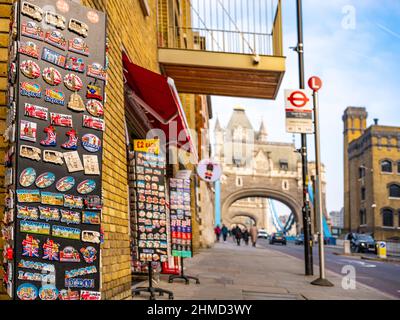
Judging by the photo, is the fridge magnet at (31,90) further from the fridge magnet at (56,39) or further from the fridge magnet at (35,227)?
the fridge magnet at (35,227)

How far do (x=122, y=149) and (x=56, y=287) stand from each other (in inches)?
136

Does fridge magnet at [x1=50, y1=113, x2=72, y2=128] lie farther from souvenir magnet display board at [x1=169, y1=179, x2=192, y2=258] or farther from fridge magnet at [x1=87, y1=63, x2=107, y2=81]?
souvenir magnet display board at [x1=169, y1=179, x2=192, y2=258]

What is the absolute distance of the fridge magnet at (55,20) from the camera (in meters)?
3.67

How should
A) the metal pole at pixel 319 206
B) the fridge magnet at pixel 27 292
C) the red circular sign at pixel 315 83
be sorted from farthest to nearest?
the red circular sign at pixel 315 83 < the metal pole at pixel 319 206 < the fridge magnet at pixel 27 292

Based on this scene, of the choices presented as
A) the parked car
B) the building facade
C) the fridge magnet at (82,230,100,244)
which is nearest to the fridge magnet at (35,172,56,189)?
the fridge magnet at (82,230,100,244)

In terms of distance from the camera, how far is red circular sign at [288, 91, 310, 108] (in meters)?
11.8

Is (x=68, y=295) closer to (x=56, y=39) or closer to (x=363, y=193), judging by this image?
(x=56, y=39)

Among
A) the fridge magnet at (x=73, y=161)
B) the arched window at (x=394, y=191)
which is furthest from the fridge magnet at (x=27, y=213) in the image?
the arched window at (x=394, y=191)

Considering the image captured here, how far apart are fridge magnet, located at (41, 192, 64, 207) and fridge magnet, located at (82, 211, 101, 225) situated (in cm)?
22

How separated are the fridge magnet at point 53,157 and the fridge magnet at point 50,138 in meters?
0.06

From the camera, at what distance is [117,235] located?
6.29m

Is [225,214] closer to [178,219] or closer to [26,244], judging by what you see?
[178,219]

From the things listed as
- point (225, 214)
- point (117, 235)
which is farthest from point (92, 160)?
point (225, 214)

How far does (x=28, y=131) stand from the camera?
11.3 ft
